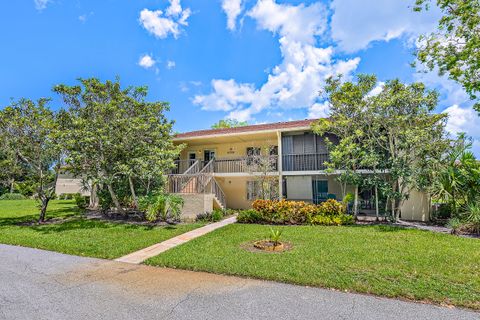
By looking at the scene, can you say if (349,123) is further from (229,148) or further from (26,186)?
(26,186)

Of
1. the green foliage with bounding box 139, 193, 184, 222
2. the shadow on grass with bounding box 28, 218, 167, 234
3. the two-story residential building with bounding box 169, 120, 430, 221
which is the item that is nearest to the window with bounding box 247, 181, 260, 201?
the two-story residential building with bounding box 169, 120, 430, 221

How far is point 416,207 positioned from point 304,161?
627 centimetres

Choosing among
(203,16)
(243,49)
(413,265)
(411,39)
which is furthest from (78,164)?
(411,39)

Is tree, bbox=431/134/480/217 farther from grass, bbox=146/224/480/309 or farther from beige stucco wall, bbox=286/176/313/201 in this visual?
beige stucco wall, bbox=286/176/313/201

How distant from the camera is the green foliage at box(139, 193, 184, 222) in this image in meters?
12.5

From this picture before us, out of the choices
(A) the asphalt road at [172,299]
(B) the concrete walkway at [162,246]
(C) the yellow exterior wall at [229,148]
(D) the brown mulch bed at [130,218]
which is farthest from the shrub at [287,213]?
(A) the asphalt road at [172,299]

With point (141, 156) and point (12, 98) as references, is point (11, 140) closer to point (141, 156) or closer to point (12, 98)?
point (12, 98)

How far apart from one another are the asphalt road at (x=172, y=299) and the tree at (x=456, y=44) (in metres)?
11.6

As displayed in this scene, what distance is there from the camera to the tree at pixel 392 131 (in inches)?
449

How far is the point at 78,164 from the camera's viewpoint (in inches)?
472

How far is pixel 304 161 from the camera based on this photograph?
50.6ft

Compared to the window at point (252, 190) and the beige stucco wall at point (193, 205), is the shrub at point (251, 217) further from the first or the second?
the window at point (252, 190)

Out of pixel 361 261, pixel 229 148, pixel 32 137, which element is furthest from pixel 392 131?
pixel 32 137

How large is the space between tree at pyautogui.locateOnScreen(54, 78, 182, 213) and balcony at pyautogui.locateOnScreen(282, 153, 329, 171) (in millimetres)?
7067
